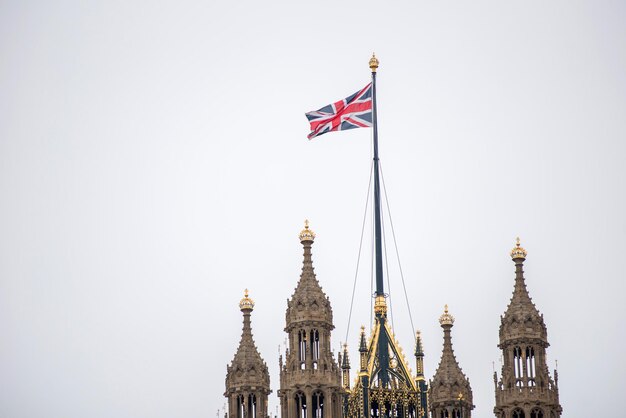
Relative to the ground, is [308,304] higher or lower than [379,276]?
lower

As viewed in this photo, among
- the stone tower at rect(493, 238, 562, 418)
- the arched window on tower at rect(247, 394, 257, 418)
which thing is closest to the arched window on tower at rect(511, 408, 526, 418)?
the stone tower at rect(493, 238, 562, 418)

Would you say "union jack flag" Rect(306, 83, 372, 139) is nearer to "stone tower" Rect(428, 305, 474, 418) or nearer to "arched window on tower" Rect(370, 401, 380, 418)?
"stone tower" Rect(428, 305, 474, 418)

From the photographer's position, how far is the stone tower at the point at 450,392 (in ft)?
576

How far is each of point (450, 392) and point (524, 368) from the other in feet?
18.3

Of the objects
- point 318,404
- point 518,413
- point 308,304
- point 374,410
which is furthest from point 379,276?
point 518,413

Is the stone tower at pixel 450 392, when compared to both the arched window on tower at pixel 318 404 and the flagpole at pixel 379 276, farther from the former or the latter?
the arched window on tower at pixel 318 404

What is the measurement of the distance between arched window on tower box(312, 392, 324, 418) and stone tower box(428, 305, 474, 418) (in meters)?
9.00

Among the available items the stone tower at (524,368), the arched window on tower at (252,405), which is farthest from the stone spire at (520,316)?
the arched window on tower at (252,405)

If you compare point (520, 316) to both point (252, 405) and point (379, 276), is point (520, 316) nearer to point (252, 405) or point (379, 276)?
point (379, 276)

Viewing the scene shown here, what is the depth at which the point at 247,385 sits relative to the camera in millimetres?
172875

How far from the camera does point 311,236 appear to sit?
577ft

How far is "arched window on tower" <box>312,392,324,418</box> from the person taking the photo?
169250mm

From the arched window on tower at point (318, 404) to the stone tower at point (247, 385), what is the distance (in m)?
4.45

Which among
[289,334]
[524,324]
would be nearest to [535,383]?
[524,324]
